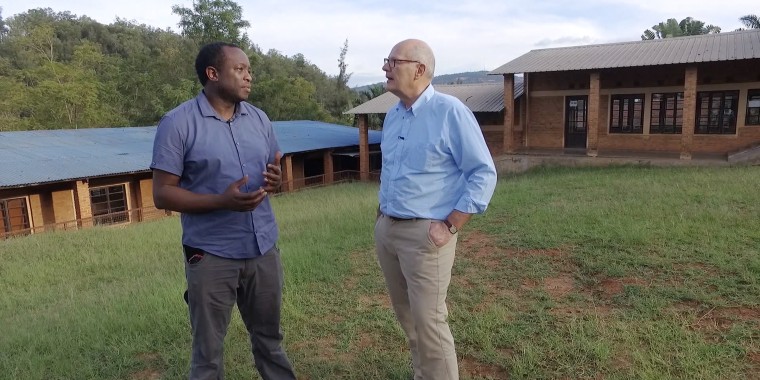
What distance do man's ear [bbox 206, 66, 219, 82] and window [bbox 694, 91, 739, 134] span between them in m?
17.2

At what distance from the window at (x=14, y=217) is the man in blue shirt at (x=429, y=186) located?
14543mm

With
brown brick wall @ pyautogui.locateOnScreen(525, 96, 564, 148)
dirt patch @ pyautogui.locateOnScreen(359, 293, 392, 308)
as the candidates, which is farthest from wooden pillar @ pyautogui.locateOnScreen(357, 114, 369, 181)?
dirt patch @ pyautogui.locateOnScreen(359, 293, 392, 308)

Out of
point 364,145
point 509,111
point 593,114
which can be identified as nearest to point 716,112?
point 593,114

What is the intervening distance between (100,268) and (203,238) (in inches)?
263

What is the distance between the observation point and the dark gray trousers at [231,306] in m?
2.36

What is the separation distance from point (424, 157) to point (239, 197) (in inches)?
34.5

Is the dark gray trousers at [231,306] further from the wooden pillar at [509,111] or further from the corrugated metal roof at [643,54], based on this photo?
the wooden pillar at [509,111]

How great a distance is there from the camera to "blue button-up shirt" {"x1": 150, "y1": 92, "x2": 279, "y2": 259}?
2.24 m

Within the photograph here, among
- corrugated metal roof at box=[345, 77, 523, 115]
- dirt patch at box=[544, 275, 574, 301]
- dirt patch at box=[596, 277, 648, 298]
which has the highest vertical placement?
corrugated metal roof at box=[345, 77, 523, 115]

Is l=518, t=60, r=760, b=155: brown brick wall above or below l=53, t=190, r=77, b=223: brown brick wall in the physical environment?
above

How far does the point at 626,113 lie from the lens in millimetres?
16938

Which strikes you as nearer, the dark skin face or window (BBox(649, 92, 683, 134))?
the dark skin face

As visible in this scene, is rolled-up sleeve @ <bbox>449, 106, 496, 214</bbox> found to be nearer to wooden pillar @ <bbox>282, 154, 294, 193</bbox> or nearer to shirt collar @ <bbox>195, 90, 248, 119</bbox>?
shirt collar @ <bbox>195, 90, 248, 119</bbox>

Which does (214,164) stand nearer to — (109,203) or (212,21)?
(109,203)
